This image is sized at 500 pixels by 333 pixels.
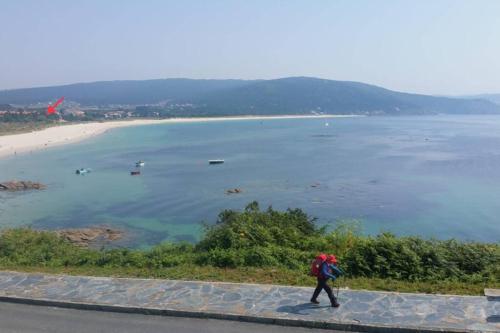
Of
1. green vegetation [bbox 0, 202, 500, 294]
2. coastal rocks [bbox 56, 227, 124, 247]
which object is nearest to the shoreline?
coastal rocks [bbox 56, 227, 124, 247]

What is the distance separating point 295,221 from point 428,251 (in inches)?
220

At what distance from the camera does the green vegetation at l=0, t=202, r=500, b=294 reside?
981 cm

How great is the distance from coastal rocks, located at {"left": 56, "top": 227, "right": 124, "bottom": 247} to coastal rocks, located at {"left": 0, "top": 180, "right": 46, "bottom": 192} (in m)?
17.3

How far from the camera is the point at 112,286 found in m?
9.84

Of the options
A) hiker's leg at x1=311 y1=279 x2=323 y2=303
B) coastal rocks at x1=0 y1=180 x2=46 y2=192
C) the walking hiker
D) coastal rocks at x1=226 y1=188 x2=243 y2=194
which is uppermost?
the walking hiker

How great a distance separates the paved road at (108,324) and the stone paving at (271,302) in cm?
18

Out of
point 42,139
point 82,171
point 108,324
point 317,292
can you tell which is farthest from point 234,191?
point 42,139

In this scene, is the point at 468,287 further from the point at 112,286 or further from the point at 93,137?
the point at 93,137

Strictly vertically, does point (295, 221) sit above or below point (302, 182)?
above

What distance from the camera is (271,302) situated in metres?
8.66

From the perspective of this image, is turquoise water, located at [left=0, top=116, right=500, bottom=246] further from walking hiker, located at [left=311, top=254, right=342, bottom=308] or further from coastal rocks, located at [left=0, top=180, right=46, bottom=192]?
walking hiker, located at [left=311, top=254, right=342, bottom=308]

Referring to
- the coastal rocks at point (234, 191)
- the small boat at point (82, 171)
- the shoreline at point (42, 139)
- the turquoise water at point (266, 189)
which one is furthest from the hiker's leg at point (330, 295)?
the shoreline at point (42, 139)

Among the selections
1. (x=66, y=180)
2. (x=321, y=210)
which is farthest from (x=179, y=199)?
(x=66, y=180)

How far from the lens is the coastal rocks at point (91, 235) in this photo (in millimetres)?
24672
